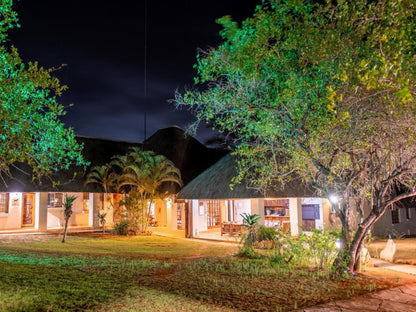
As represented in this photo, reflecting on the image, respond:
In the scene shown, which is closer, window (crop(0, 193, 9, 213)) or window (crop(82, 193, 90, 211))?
window (crop(0, 193, 9, 213))

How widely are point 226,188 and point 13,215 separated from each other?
12.1m

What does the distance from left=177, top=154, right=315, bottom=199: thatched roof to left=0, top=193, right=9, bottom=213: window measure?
9.45m

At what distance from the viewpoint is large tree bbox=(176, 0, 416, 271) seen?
6.29 meters

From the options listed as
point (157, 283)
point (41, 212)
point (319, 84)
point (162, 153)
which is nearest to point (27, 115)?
point (157, 283)

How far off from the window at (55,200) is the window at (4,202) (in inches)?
82.6

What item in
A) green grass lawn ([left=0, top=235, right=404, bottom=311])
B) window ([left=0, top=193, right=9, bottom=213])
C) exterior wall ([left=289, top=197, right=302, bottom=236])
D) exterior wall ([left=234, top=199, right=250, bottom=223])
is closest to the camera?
green grass lawn ([left=0, top=235, right=404, bottom=311])

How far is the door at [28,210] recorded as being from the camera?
20359 millimetres

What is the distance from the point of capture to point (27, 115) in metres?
6.07

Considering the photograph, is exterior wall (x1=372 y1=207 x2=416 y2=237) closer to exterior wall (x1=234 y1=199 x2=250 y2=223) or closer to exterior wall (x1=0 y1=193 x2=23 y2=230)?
exterior wall (x1=234 y1=199 x2=250 y2=223)

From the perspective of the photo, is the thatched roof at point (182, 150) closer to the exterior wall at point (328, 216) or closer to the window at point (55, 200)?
the window at point (55, 200)

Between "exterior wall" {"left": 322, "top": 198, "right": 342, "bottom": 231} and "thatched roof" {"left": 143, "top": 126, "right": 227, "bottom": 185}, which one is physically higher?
"thatched roof" {"left": 143, "top": 126, "right": 227, "bottom": 185}

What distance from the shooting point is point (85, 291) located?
20.8 feet

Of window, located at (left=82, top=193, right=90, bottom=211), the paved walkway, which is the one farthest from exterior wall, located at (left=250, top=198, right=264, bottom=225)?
window, located at (left=82, top=193, right=90, bottom=211)

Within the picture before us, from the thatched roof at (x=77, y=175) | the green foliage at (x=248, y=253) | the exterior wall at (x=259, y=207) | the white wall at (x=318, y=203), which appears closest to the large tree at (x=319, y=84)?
the green foliage at (x=248, y=253)
